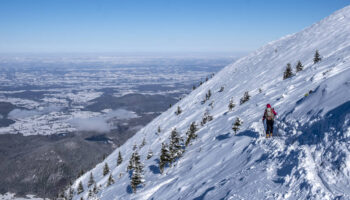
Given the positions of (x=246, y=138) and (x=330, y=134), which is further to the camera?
(x=246, y=138)

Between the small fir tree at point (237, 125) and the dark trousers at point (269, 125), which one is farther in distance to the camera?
the small fir tree at point (237, 125)

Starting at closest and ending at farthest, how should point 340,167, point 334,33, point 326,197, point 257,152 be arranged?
point 326,197
point 340,167
point 257,152
point 334,33

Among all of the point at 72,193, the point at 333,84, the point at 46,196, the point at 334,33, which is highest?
the point at 334,33

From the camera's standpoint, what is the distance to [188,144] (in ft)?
88.5

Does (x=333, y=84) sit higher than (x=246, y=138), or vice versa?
(x=333, y=84)

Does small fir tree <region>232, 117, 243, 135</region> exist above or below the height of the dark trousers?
below

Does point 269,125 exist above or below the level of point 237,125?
above

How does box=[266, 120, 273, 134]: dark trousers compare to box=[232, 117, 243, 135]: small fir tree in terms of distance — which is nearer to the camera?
box=[266, 120, 273, 134]: dark trousers

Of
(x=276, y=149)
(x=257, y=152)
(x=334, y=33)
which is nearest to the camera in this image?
(x=276, y=149)

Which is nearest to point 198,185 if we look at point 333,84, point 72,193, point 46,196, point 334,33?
point 333,84

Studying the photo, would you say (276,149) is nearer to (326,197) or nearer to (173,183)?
(326,197)

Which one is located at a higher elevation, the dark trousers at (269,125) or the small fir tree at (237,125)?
the dark trousers at (269,125)

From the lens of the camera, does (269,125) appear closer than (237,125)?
Yes

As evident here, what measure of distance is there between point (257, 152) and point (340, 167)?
4.69 metres
